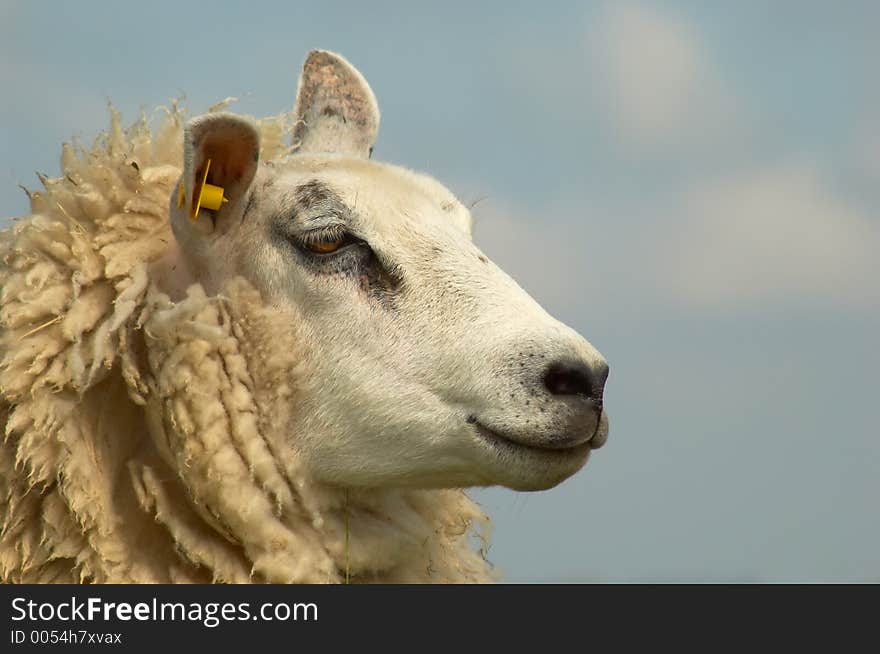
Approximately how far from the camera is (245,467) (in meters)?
4.47

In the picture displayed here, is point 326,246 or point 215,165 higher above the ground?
point 215,165

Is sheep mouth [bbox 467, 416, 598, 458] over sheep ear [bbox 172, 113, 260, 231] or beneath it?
beneath

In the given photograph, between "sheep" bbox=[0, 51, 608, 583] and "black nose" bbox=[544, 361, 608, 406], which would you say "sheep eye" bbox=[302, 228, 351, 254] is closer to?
"sheep" bbox=[0, 51, 608, 583]

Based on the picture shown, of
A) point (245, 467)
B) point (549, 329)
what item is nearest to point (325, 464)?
point (245, 467)

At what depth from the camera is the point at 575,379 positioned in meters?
4.24

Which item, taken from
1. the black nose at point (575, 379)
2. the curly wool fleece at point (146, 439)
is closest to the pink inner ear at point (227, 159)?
the curly wool fleece at point (146, 439)

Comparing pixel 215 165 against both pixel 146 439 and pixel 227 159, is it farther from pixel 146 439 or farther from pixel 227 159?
pixel 146 439

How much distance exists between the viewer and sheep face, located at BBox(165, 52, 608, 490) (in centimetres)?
427

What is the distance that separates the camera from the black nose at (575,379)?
4217 millimetres

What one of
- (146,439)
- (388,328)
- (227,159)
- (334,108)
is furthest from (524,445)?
(334,108)

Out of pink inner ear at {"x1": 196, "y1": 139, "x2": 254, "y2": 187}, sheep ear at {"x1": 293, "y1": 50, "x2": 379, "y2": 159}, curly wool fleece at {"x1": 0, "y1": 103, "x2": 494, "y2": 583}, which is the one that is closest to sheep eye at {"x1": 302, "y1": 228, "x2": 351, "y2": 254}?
curly wool fleece at {"x1": 0, "y1": 103, "x2": 494, "y2": 583}

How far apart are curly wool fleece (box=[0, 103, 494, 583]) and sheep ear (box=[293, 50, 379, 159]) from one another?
1322 millimetres

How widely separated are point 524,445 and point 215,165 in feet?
5.17

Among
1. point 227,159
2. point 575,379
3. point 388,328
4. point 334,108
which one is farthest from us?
point 334,108
